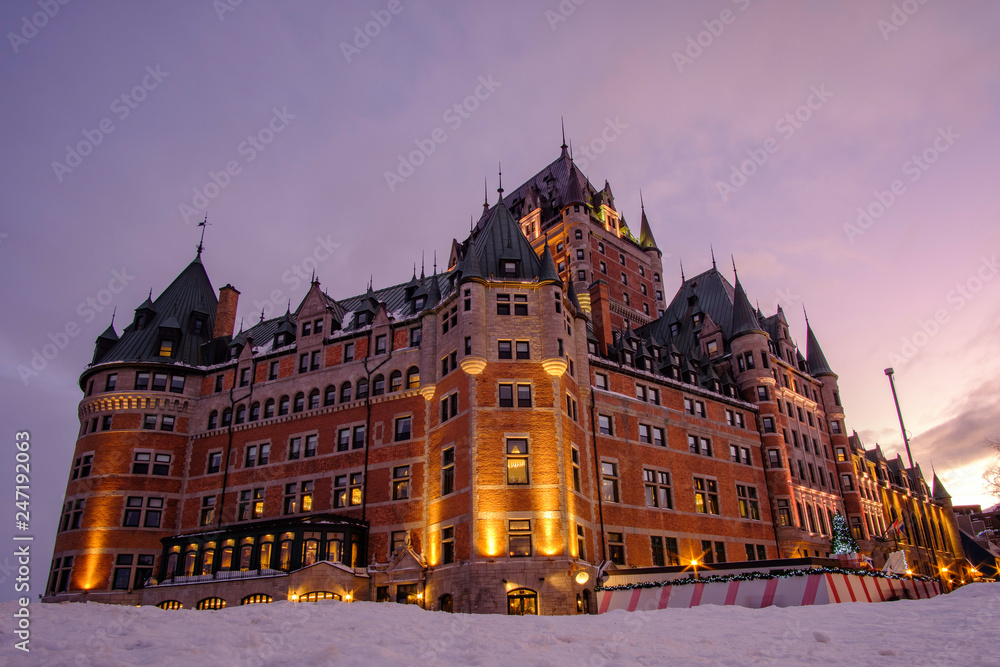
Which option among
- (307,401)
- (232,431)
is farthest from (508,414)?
(232,431)

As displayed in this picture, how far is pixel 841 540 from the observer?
5244 cm

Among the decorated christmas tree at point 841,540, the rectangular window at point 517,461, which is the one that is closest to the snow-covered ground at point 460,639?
the rectangular window at point 517,461

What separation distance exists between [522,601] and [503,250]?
21111 millimetres

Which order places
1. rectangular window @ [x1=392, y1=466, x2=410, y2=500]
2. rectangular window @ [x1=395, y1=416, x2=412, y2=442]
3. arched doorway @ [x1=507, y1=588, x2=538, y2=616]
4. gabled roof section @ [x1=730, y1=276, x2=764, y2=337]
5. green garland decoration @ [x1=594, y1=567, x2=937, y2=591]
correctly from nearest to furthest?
green garland decoration @ [x1=594, y1=567, x2=937, y2=591]
arched doorway @ [x1=507, y1=588, x2=538, y2=616]
rectangular window @ [x1=392, y1=466, x2=410, y2=500]
rectangular window @ [x1=395, y1=416, x2=412, y2=442]
gabled roof section @ [x1=730, y1=276, x2=764, y2=337]

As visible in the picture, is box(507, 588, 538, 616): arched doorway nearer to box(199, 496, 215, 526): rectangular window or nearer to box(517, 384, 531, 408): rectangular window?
box(517, 384, 531, 408): rectangular window

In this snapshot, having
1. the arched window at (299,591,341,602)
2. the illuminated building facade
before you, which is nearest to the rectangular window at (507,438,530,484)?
the illuminated building facade

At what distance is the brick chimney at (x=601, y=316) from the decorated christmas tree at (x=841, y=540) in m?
22.6

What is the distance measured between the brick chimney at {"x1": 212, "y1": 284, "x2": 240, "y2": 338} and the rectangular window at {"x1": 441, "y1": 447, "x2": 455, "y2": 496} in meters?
25.4

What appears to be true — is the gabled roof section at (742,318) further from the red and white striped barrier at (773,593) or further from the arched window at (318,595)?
the arched window at (318,595)

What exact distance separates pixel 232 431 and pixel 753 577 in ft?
116

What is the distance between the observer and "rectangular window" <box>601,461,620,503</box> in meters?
42.8

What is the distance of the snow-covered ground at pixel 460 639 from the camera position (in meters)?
10.3

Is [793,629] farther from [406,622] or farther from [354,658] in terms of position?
[354,658]

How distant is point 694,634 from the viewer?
1482 centimetres
